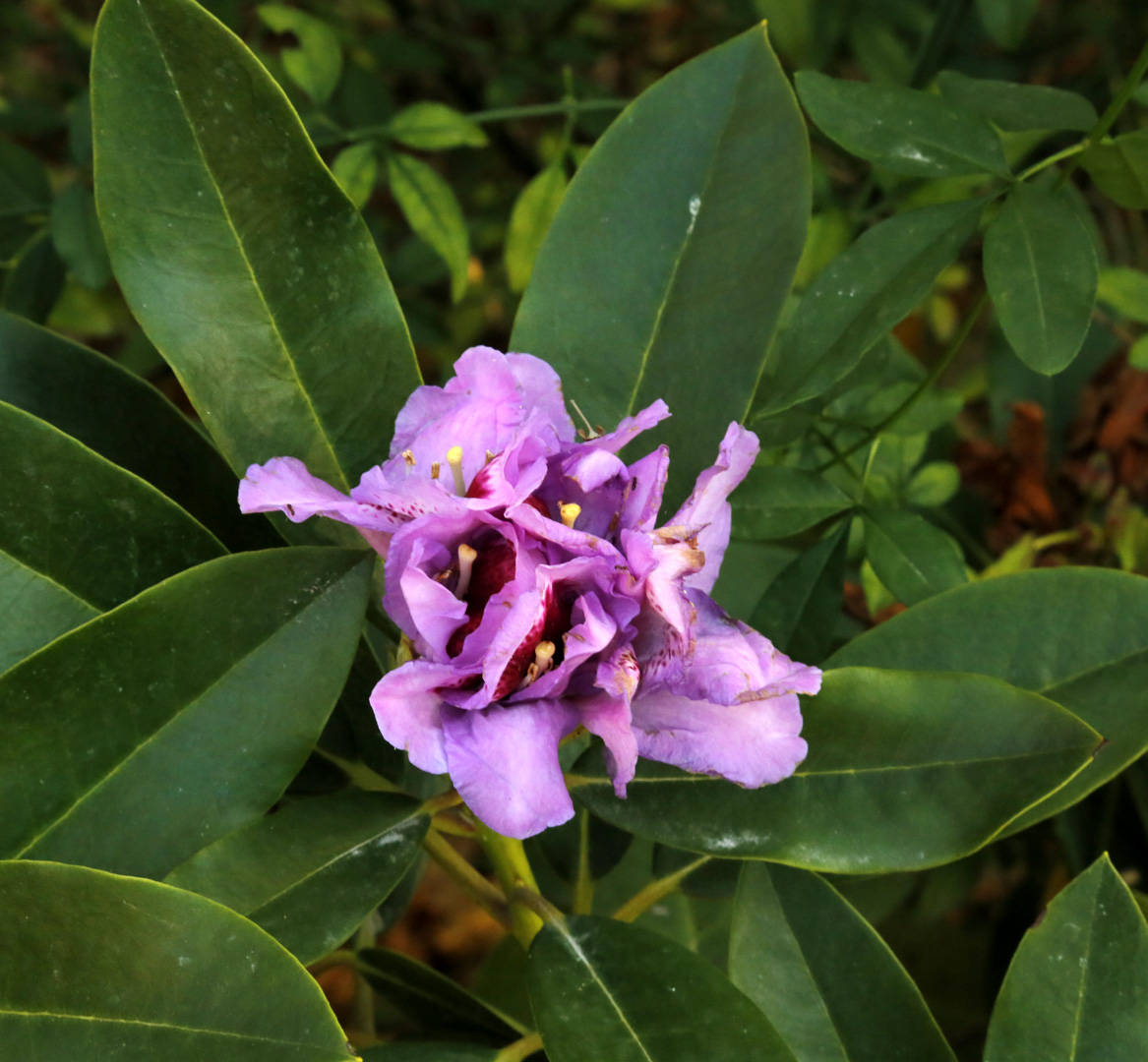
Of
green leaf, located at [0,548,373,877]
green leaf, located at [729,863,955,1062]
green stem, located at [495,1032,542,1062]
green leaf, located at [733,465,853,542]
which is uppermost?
green leaf, located at [0,548,373,877]

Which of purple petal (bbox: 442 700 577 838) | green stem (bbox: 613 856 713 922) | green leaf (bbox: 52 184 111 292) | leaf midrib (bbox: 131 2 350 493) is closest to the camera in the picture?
purple petal (bbox: 442 700 577 838)

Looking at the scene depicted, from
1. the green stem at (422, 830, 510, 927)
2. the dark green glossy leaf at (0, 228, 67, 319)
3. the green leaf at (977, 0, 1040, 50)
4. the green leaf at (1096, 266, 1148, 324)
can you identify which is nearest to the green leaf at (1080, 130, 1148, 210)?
the green leaf at (1096, 266, 1148, 324)

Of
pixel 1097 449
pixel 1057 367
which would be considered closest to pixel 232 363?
pixel 1057 367

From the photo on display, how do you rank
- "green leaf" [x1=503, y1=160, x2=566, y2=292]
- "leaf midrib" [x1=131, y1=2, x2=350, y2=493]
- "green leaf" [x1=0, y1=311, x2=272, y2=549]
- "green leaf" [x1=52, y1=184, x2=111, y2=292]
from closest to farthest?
"leaf midrib" [x1=131, y1=2, x2=350, y2=493] < "green leaf" [x1=0, y1=311, x2=272, y2=549] < "green leaf" [x1=52, y1=184, x2=111, y2=292] < "green leaf" [x1=503, y1=160, x2=566, y2=292]

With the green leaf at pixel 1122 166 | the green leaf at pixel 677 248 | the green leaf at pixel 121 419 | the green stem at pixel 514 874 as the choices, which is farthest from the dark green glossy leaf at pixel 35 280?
the green leaf at pixel 1122 166

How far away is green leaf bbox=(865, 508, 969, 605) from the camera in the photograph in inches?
34.2

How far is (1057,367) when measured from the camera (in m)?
0.74

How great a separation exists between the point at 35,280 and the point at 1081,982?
115 centimetres

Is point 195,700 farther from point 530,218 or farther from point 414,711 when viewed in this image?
point 530,218

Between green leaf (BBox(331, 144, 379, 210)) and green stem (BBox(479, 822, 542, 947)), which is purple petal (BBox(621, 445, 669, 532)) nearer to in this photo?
green stem (BBox(479, 822, 542, 947))

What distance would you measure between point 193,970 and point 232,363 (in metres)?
0.35

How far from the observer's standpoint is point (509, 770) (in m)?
0.53

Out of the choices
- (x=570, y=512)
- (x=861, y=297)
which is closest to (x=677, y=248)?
(x=861, y=297)

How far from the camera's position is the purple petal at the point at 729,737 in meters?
0.56
